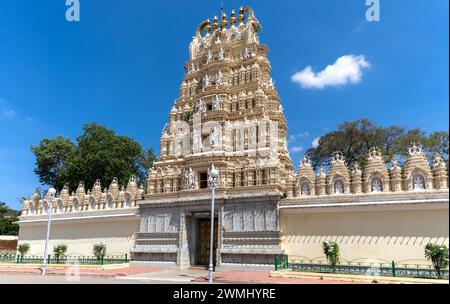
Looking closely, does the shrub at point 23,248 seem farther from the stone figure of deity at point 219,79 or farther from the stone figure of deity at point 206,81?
the stone figure of deity at point 219,79

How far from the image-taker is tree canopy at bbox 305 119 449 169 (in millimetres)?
33125

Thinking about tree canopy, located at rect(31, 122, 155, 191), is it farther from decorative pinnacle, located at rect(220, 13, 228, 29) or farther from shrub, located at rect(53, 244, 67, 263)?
decorative pinnacle, located at rect(220, 13, 228, 29)

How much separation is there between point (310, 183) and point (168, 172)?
8.91 meters

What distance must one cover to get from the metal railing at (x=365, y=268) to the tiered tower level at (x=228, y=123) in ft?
13.1

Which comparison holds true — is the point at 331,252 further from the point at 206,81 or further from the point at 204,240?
the point at 206,81

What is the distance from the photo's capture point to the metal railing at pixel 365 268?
47.6ft

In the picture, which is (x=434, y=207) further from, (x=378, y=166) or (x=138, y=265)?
(x=138, y=265)

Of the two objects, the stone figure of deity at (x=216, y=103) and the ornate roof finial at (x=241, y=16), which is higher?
the ornate roof finial at (x=241, y=16)

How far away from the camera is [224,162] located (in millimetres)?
21703

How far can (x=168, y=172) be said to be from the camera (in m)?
23.5

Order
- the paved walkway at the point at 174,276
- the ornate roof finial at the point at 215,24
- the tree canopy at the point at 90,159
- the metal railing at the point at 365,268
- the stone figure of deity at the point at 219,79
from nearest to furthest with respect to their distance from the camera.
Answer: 1. the metal railing at the point at 365,268
2. the paved walkway at the point at 174,276
3. the stone figure of deity at the point at 219,79
4. the ornate roof finial at the point at 215,24
5. the tree canopy at the point at 90,159

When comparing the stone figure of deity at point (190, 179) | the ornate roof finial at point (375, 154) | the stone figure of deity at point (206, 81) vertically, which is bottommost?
the stone figure of deity at point (190, 179)

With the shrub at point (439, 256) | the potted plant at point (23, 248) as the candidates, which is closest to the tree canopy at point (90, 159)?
the potted plant at point (23, 248)
